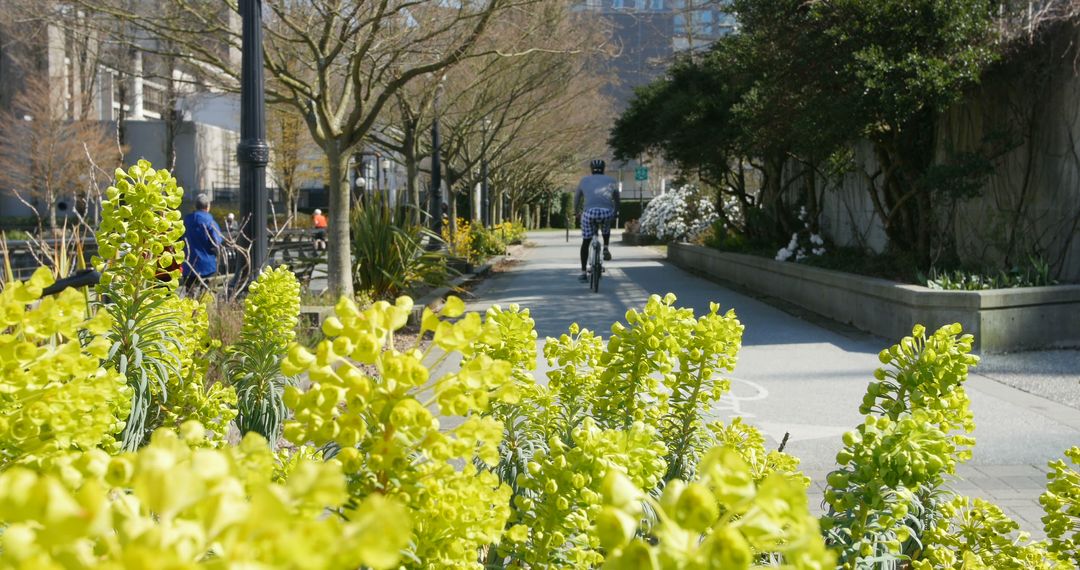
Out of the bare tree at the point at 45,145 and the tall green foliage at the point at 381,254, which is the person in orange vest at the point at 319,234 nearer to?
the tall green foliage at the point at 381,254

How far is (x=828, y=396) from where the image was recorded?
27.0 ft

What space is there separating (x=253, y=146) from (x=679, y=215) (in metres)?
28.7

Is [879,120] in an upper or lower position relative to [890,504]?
upper

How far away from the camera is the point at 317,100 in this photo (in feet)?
39.9

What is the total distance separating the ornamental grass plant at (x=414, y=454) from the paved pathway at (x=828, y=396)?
2375 millimetres

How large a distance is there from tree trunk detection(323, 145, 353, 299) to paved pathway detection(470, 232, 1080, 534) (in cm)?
242

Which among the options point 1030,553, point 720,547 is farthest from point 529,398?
point 720,547

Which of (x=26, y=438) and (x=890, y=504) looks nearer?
(x=26, y=438)

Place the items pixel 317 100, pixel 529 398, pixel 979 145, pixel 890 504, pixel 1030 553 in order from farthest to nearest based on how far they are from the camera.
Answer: pixel 979 145, pixel 317 100, pixel 529 398, pixel 1030 553, pixel 890 504

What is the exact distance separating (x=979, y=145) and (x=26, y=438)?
43.0 ft

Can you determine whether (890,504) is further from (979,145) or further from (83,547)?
(979,145)

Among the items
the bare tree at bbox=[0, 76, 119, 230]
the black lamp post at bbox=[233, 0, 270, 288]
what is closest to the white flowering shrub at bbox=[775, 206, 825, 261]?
the black lamp post at bbox=[233, 0, 270, 288]

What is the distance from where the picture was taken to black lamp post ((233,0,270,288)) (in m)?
8.94

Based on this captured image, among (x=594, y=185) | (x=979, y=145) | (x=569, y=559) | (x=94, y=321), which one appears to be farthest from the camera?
(x=594, y=185)
